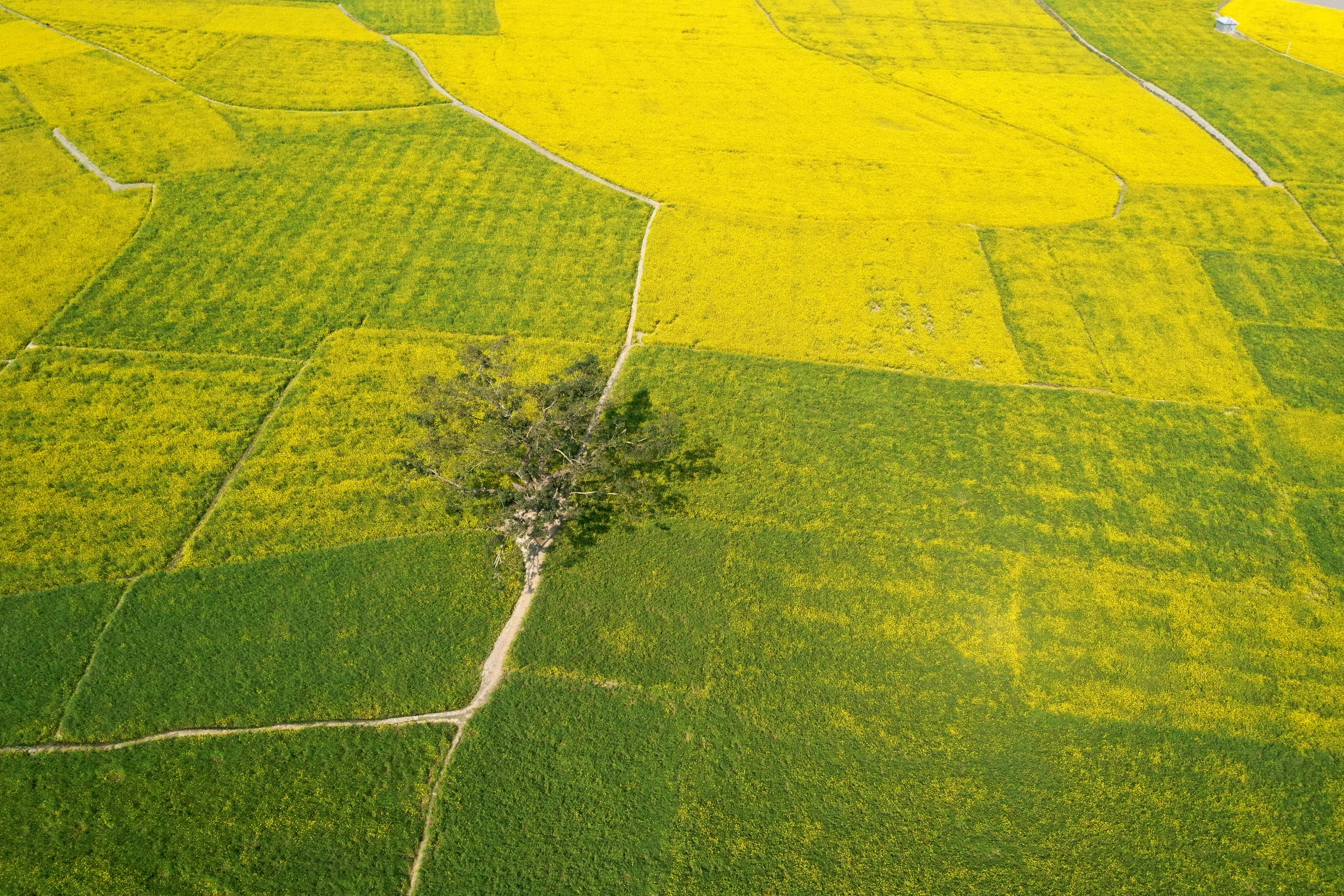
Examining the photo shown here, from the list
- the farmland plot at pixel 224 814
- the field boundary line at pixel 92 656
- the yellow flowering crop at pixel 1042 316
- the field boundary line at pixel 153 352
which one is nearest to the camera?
the farmland plot at pixel 224 814

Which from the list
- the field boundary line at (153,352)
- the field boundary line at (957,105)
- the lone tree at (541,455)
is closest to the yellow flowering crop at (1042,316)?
the field boundary line at (957,105)

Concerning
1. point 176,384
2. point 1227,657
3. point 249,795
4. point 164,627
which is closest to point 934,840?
point 1227,657

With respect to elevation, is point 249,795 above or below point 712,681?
below

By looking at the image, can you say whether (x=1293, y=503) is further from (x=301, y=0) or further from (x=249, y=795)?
(x=301, y=0)

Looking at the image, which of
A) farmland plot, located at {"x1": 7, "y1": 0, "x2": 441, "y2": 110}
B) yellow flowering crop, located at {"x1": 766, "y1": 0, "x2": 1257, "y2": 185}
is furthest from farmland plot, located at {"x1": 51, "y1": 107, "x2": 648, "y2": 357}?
yellow flowering crop, located at {"x1": 766, "y1": 0, "x2": 1257, "y2": 185}

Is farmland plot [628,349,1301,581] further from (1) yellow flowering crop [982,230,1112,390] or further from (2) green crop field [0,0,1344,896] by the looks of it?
(1) yellow flowering crop [982,230,1112,390]

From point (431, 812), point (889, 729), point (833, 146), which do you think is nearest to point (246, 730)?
point (431, 812)

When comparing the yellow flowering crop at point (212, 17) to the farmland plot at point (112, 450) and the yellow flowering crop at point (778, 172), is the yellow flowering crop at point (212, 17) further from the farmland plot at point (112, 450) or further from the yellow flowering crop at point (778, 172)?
the farmland plot at point (112, 450)

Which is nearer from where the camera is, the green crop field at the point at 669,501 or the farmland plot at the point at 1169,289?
the green crop field at the point at 669,501
